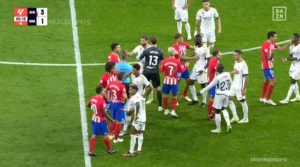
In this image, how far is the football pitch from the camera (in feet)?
72.4

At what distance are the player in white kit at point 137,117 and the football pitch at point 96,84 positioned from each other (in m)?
0.37

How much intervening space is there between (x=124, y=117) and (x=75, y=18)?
1051 centimetres

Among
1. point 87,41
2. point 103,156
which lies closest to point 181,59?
point 103,156

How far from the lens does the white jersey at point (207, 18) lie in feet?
93.5

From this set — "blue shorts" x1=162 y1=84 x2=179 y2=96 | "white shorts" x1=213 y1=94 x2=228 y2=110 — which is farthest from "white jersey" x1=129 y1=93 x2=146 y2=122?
"blue shorts" x1=162 y1=84 x2=179 y2=96

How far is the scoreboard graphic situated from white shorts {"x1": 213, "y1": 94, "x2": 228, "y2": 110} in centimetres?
1133

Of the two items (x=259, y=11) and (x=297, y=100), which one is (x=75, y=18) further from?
(x=297, y=100)

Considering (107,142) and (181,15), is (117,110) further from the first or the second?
(181,15)

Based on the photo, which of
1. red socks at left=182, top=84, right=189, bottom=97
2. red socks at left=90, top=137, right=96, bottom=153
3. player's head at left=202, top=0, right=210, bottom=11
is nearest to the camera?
red socks at left=90, top=137, right=96, bottom=153

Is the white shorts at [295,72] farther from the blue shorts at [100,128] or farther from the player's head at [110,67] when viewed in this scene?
the blue shorts at [100,128]

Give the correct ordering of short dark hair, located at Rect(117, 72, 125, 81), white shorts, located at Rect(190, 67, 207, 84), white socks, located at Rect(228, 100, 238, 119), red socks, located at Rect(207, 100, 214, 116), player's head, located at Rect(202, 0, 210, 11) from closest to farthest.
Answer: short dark hair, located at Rect(117, 72, 125, 81) < white socks, located at Rect(228, 100, 238, 119) < red socks, located at Rect(207, 100, 214, 116) < white shorts, located at Rect(190, 67, 207, 84) < player's head, located at Rect(202, 0, 210, 11)

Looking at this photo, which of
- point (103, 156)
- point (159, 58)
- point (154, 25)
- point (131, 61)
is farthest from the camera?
point (154, 25)

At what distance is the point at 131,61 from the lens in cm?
2902

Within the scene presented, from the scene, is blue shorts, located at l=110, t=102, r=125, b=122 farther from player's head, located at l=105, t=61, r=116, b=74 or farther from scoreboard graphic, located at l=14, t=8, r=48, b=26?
scoreboard graphic, located at l=14, t=8, r=48, b=26
